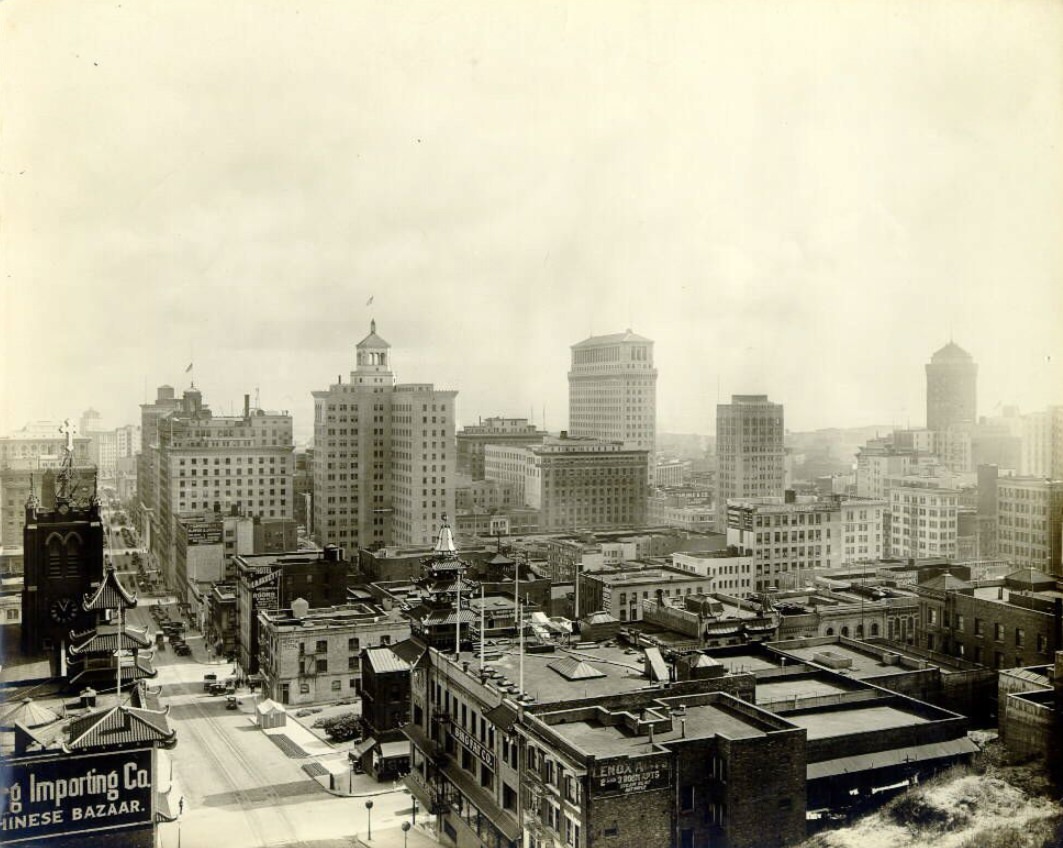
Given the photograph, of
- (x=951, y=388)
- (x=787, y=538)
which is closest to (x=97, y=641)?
(x=951, y=388)

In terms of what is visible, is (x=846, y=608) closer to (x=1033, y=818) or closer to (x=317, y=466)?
(x=1033, y=818)

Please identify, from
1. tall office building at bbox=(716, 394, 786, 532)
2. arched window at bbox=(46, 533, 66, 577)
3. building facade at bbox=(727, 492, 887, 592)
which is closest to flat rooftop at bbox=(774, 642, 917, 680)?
arched window at bbox=(46, 533, 66, 577)

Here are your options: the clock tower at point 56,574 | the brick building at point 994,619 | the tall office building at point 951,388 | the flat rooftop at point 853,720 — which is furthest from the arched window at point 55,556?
the tall office building at point 951,388

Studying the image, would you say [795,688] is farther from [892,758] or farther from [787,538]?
[787,538]

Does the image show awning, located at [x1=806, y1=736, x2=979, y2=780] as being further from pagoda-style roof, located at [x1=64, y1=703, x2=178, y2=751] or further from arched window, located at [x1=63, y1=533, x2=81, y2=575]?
arched window, located at [x1=63, y1=533, x2=81, y2=575]

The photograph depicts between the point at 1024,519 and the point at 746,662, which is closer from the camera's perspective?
the point at 746,662

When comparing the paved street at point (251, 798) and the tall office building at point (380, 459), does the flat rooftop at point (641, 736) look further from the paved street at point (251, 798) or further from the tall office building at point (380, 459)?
the tall office building at point (380, 459)
